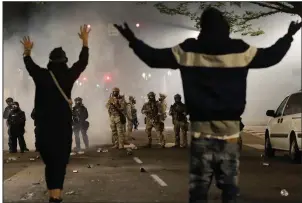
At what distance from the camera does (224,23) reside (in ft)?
10.9

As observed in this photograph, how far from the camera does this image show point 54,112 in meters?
4.21

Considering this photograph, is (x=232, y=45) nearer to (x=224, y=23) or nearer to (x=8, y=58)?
(x=224, y=23)

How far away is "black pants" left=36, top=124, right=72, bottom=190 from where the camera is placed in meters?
4.23

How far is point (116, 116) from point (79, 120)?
1.45ft

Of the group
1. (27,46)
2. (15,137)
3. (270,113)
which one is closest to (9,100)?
(15,137)

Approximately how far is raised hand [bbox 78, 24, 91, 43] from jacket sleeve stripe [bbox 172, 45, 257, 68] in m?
1.52

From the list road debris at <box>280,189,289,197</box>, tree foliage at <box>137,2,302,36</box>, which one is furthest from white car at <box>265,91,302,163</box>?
tree foliage at <box>137,2,302,36</box>

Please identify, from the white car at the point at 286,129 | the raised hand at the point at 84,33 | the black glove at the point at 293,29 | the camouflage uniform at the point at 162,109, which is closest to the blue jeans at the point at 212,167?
the black glove at the point at 293,29

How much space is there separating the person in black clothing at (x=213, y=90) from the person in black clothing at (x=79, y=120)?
1.56 m

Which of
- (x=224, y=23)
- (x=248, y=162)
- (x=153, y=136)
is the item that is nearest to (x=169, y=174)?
(x=153, y=136)

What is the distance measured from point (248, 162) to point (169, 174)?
2.67ft

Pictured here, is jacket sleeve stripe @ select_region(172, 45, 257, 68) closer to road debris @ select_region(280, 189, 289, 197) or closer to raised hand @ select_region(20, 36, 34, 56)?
raised hand @ select_region(20, 36, 34, 56)

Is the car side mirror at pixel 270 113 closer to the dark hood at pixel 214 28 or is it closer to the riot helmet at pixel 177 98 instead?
the riot helmet at pixel 177 98

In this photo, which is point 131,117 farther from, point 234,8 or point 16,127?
point 234,8
